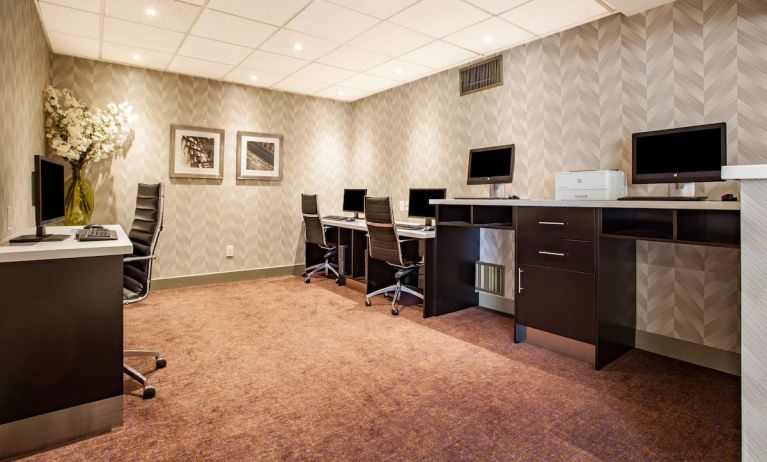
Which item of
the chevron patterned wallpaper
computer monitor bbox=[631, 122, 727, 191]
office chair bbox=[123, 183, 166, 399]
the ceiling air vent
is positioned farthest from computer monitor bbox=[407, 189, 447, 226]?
office chair bbox=[123, 183, 166, 399]

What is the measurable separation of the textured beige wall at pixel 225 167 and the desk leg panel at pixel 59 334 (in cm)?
314

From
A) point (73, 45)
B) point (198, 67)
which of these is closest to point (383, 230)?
point (198, 67)

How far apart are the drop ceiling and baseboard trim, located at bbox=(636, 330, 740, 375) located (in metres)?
2.54

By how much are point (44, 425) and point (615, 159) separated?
397 centimetres

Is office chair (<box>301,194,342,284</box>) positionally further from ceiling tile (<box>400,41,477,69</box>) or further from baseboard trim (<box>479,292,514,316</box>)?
ceiling tile (<box>400,41,477,69</box>)

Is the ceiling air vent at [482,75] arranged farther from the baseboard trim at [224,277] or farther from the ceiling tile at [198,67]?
the baseboard trim at [224,277]

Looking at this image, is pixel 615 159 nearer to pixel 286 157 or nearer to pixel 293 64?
pixel 293 64

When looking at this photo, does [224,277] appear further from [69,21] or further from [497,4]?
[497,4]

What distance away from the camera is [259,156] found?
18.3 ft

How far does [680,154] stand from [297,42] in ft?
11.0

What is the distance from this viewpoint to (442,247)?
3.96 meters

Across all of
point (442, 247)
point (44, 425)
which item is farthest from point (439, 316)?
point (44, 425)

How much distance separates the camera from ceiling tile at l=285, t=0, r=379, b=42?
329cm

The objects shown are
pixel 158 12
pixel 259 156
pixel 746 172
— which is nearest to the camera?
pixel 746 172
